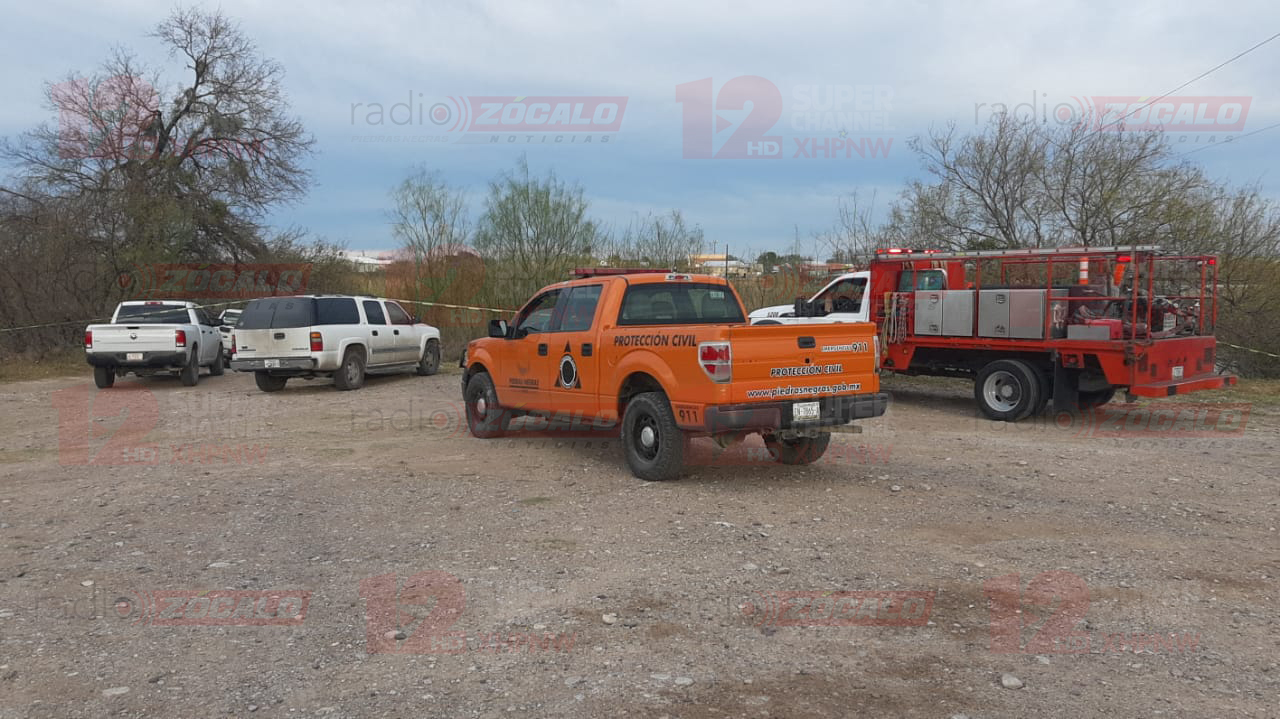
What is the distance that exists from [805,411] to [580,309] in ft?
8.49

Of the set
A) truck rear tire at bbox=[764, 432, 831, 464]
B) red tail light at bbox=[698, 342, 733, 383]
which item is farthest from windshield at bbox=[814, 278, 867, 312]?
red tail light at bbox=[698, 342, 733, 383]

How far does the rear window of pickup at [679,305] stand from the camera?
8562 millimetres

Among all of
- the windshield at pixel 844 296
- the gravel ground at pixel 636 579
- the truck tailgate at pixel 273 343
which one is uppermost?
the windshield at pixel 844 296

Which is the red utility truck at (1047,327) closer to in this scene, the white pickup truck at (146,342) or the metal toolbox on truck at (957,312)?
the metal toolbox on truck at (957,312)

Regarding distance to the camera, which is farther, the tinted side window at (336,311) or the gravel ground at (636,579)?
the tinted side window at (336,311)

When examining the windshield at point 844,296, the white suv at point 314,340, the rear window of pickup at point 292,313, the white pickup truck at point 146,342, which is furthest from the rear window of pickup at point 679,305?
the white pickup truck at point 146,342

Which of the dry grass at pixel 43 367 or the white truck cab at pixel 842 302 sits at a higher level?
the white truck cab at pixel 842 302

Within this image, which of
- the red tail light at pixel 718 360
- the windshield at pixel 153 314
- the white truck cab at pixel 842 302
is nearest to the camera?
the red tail light at pixel 718 360

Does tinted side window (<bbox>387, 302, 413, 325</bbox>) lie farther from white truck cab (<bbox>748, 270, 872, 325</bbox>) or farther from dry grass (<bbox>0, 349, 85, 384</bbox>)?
dry grass (<bbox>0, 349, 85, 384</bbox>)

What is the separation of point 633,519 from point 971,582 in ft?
A: 8.20

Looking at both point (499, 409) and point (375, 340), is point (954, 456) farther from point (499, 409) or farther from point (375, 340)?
point (375, 340)

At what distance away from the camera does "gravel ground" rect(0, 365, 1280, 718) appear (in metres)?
3.91

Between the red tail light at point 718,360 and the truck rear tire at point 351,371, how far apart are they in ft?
33.6

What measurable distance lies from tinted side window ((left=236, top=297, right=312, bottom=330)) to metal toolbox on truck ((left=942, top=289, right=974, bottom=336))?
33.7 feet
